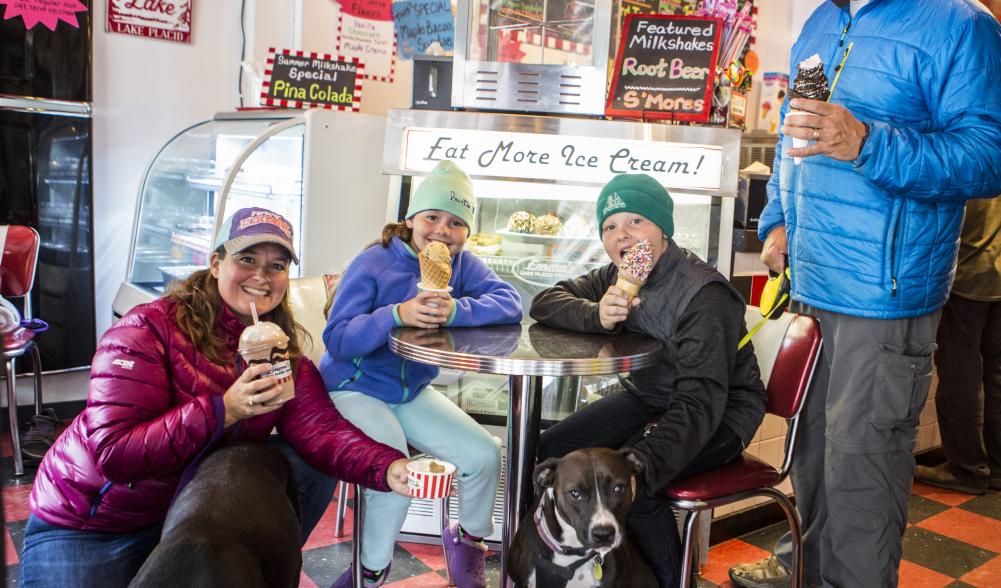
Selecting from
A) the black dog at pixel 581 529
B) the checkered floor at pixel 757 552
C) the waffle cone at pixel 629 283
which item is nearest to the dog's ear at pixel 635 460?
the black dog at pixel 581 529

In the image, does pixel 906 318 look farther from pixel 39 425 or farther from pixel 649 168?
pixel 39 425

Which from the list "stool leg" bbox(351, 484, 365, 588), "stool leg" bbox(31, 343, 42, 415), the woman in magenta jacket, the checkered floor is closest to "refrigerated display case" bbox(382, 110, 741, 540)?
the checkered floor

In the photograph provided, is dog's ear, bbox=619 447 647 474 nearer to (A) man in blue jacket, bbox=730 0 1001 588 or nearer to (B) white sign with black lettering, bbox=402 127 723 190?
(A) man in blue jacket, bbox=730 0 1001 588

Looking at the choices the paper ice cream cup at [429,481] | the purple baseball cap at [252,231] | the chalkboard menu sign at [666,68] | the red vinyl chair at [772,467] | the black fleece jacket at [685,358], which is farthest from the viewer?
the chalkboard menu sign at [666,68]

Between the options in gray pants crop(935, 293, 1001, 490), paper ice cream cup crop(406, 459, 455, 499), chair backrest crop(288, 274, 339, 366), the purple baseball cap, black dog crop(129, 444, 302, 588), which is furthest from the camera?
gray pants crop(935, 293, 1001, 490)

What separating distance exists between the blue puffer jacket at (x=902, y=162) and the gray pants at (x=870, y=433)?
9cm

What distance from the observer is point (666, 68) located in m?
3.47

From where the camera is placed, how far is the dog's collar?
226cm

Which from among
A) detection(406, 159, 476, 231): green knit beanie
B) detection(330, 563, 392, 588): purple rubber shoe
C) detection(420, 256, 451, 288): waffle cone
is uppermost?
detection(406, 159, 476, 231): green knit beanie

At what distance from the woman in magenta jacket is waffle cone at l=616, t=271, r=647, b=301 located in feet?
2.70

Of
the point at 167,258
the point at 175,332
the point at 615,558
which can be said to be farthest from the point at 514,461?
the point at 167,258

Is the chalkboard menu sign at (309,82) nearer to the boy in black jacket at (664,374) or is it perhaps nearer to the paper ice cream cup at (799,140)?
the boy in black jacket at (664,374)

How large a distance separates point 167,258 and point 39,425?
1.09 metres

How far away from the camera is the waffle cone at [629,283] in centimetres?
250
